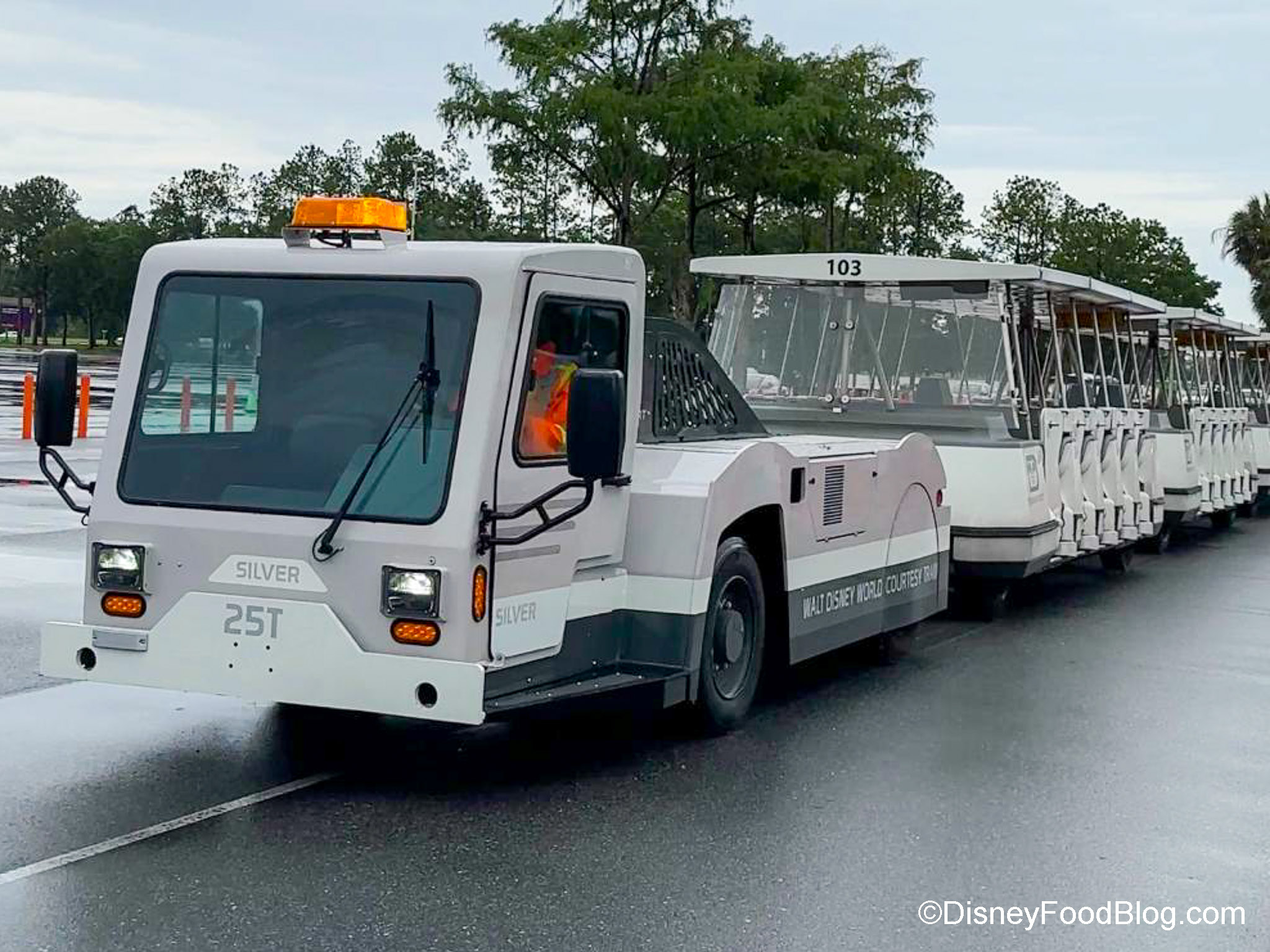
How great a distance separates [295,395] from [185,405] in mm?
512

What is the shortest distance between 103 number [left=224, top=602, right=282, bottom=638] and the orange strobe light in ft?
5.19

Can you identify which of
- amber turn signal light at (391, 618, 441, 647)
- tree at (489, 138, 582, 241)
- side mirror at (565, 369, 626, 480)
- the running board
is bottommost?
the running board

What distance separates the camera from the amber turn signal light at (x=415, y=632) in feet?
21.1

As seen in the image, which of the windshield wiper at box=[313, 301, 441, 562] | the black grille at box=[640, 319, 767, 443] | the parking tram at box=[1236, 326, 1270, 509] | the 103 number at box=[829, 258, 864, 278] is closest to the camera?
the windshield wiper at box=[313, 301, 441, 562]

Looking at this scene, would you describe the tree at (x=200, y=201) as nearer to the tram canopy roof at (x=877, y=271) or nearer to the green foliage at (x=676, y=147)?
the green foliage at (x=676, y=147)

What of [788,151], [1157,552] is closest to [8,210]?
[788,151]

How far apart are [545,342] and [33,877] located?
2770 mm

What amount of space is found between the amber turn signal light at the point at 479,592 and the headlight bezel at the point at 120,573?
135 centimetres

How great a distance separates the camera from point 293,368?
6922mm

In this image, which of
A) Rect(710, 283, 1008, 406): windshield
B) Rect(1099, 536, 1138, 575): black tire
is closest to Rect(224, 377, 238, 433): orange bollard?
Rect(710, 283, 1008, 406): windshield

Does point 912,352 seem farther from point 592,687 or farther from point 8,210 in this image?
point 8,210

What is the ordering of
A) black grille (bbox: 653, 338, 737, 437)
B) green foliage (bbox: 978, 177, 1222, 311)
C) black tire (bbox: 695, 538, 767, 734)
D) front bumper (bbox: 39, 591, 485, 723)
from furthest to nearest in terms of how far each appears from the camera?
green foliage (bbox: 978, 177, 1222, 311) < black grille (bbox: 653, 338, 737, 437) < black tire (bbox: 695, 538, 767, 734) < front bumper (bbox: 39, 591, 485, 723)

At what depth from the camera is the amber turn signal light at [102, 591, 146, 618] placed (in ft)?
22.3

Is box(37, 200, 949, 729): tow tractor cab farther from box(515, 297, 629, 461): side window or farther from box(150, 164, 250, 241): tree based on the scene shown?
box(150, 164, 250, 241): tree
